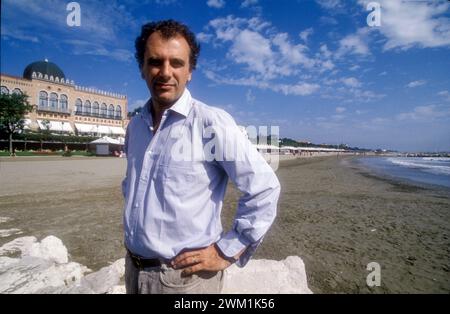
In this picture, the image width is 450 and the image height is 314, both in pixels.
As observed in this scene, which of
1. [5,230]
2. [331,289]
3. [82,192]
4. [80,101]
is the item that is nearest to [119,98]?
[80,101]

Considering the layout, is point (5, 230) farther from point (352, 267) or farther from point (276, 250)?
point (352, 267)

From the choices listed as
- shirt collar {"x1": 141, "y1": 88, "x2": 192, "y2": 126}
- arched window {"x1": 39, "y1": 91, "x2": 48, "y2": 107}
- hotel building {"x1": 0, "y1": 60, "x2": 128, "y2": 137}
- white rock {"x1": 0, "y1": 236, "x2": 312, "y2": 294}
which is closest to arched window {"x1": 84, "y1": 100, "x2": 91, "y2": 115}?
hotel building {"x1": 0, "y1": 60, "x2": 128, "y2": 137}

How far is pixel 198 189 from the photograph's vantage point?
1554 mm

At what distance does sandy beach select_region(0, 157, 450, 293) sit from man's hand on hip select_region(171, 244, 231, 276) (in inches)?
114

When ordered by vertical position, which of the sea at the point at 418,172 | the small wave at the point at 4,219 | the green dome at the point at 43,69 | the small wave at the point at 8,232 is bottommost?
the sea at the point at 418,172

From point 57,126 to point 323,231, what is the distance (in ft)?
185

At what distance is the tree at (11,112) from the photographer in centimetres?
3703

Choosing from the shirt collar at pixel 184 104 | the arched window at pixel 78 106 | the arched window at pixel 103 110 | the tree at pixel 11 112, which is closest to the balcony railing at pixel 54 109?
the arched window at pixel 78 106

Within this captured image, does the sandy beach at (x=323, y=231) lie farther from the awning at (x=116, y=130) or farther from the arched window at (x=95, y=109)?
the awning at (x=116, y=130)

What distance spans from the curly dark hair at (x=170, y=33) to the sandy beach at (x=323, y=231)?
355cm

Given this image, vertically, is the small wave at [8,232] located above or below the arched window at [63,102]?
below

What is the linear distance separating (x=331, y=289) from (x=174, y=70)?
3724 millimetres

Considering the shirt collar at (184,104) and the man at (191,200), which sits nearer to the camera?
the man at (191,200)

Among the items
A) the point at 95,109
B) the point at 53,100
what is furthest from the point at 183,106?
the point at 95,109
